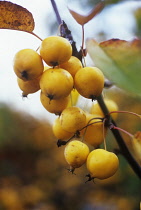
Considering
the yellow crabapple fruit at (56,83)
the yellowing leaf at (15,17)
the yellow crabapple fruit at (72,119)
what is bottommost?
the yellow crabapple fruit at (72,119)

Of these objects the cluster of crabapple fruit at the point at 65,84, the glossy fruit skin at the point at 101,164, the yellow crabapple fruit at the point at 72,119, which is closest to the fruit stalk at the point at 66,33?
the cluster of crabapple fruit at the point at 65,84

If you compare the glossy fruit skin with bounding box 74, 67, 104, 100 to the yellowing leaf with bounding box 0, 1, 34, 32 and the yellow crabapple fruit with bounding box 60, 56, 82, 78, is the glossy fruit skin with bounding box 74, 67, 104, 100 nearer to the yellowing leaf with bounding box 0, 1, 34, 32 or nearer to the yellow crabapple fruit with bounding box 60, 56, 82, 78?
the yellow crabapple fruit with bounding box 60, 56, 82, 78

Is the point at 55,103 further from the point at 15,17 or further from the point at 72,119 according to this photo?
the point at 15,17

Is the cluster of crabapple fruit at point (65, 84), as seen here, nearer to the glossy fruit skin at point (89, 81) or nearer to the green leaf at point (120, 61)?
the glossy fruit skin at point (89, 81)

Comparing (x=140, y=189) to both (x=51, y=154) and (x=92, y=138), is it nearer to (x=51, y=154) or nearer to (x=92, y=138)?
(x=51, y=154)

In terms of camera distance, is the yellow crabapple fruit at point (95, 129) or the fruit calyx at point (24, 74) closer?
the fruit calyx at point (24, 74)

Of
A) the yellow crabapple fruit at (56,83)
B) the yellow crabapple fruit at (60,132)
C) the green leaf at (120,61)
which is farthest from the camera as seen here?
the yellow crabapple fruit at (60,132)
